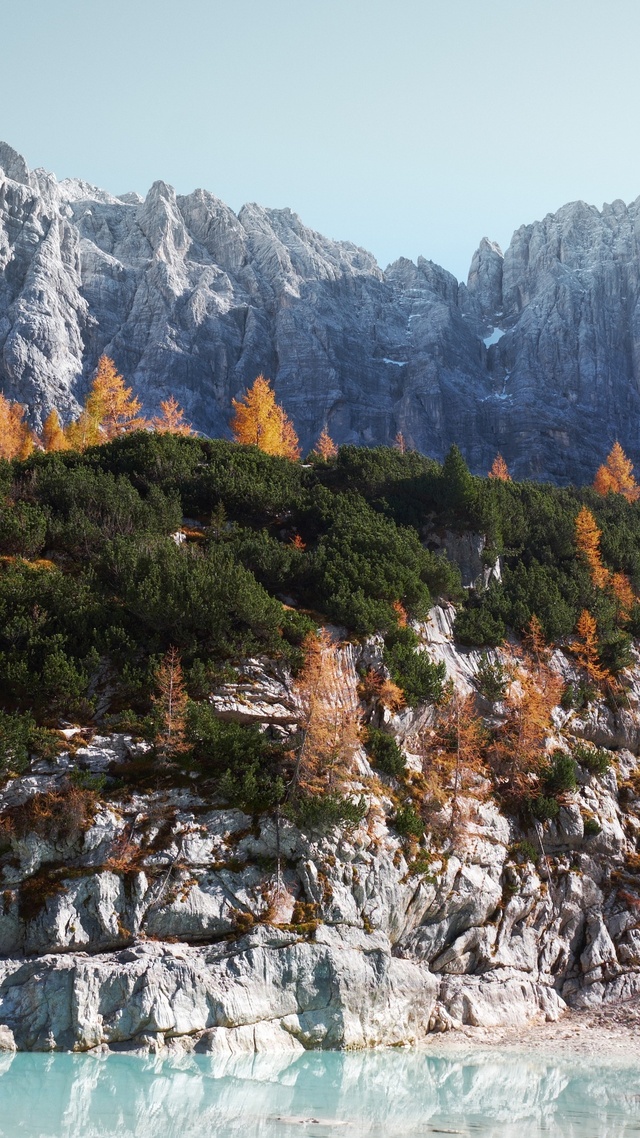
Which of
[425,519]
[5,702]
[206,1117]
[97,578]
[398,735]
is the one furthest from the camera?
[425,519]

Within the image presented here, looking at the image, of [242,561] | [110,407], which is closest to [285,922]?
[242,561]

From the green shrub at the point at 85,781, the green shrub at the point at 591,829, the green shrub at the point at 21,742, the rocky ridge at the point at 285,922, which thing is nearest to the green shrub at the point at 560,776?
the rocky ridge at the point at 285,922

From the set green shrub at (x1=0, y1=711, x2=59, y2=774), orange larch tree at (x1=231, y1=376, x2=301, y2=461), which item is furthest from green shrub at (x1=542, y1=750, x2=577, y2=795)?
orange larch tree at (x1=231, y1=376, x2=301, y2=461)

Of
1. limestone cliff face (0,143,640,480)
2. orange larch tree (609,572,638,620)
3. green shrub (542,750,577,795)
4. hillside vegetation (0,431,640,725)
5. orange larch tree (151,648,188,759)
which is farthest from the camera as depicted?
limestone cliff face (0,143,640,480)

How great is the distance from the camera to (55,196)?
11525 cm

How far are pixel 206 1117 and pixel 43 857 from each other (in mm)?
9232

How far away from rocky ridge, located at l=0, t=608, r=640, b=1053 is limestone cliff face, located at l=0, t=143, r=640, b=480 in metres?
75.1

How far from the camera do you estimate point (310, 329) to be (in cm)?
11081

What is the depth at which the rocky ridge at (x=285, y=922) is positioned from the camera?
18828 mm

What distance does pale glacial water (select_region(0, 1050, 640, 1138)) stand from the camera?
13.2 meters

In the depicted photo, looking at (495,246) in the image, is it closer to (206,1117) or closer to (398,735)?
(398,735)

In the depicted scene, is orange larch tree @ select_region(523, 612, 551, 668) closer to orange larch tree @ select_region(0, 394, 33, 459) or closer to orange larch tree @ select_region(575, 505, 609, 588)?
orange larch tree @ select_region(575, 505, 609, 588)

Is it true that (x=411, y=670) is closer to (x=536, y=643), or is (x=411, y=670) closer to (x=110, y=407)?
(x=536, y=643)

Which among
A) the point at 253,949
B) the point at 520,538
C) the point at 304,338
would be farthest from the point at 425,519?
the point at 304,338
